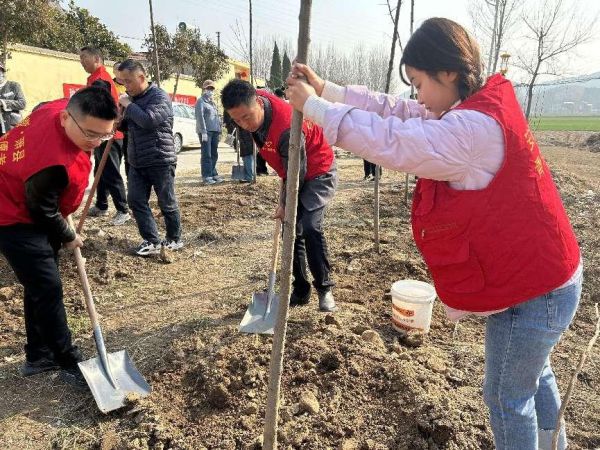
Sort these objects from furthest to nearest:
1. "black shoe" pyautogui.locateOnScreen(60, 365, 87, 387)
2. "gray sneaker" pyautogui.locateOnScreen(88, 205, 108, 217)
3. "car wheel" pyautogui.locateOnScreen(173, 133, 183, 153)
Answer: "car wheel" pyautogui.locateOnScreen(173, 133, 183, 153)
"gray sneaker" pyautogui.locateOnScreen(88, 205, 108, 217)
"black shoe" pyautogui.locateOnScreen(60, 365, 87, 387)

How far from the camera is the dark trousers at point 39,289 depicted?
98.1 inches

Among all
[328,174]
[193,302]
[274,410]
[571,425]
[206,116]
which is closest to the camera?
[274,410]

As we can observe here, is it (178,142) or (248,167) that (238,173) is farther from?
(178,142)

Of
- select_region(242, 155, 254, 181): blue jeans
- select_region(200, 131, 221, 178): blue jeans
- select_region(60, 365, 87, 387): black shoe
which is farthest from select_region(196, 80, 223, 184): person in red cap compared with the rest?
select_region(60, 365, 87, 387): black shoe

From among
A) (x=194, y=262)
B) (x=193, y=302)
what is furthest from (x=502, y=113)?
(x=194, y=262)

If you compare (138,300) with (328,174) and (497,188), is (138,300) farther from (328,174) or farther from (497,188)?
(497,188)

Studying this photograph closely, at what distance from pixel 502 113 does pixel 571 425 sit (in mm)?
1818

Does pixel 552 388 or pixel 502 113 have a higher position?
pixel 502 113

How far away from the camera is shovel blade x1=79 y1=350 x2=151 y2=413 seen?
2500 millimetres

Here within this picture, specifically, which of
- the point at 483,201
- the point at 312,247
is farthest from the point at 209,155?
the point at 483,201

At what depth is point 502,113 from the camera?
1.36 metres

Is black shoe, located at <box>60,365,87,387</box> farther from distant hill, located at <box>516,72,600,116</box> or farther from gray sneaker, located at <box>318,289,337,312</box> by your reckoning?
distant hill, located at <box>516,72,600,116</box>

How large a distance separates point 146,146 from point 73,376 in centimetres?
245

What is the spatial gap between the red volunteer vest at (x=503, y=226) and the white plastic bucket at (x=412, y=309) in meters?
1.55
